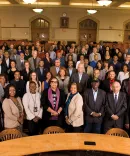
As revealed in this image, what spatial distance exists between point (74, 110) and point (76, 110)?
69mm

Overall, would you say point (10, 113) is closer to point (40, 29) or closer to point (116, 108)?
point (116, 108)

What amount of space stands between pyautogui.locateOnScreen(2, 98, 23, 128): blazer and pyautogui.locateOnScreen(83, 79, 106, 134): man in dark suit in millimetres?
1545

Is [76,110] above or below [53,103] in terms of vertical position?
below

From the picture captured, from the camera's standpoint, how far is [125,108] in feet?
15.8

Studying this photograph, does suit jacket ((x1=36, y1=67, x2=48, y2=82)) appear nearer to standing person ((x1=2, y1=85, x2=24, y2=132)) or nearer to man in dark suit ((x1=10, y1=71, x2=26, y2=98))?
man in dark suit ((x1=10, y1=71, x2=26, y2=98))

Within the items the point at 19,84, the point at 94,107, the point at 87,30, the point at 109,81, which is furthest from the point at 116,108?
the point at 87,30

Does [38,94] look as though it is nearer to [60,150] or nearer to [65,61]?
[60,150]

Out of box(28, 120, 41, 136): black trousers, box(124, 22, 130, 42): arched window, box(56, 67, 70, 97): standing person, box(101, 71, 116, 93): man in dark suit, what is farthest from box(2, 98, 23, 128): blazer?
box(124, 22, 130, 42): arched window

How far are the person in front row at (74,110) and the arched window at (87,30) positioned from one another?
14.4 meters

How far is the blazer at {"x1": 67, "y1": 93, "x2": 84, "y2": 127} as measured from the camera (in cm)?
470

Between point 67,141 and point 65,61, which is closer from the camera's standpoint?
point 67,141

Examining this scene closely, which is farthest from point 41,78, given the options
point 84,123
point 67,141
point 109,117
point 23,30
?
point 23,30

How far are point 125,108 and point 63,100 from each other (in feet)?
4.55

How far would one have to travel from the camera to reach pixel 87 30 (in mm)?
18688
